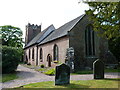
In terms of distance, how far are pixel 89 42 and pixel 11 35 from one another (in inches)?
1436

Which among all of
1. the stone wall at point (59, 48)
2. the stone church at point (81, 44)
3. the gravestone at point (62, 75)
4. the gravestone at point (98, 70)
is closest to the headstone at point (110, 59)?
the stone church at point (81, 44)

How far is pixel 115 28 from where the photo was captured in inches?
392

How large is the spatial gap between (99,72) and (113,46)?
22.5m

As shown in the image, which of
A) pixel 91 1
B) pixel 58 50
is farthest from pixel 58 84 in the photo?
pixel 58 50

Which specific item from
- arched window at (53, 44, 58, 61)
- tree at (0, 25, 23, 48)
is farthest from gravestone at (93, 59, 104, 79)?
tree at (0, 25, 23, 48)

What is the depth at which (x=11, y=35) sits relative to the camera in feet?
161

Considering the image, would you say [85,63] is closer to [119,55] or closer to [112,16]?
[112,16]

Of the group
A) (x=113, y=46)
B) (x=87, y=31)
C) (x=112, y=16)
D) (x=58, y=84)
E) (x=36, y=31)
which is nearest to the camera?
(x=58, y=84)

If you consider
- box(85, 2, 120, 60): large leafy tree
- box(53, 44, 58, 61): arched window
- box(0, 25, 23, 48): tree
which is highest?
box(0, 25, 23, 48): tree

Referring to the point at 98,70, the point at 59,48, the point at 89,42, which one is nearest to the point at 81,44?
the point at 89,42

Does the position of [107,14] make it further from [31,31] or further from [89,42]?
[31,31]

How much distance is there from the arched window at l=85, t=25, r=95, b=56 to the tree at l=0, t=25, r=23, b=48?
33630 millimetres

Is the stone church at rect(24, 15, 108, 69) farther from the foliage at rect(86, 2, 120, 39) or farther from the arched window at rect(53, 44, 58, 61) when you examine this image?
the foliage at rect(86, 2, 120, 39)

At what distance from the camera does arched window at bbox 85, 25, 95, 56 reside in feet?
67.3
